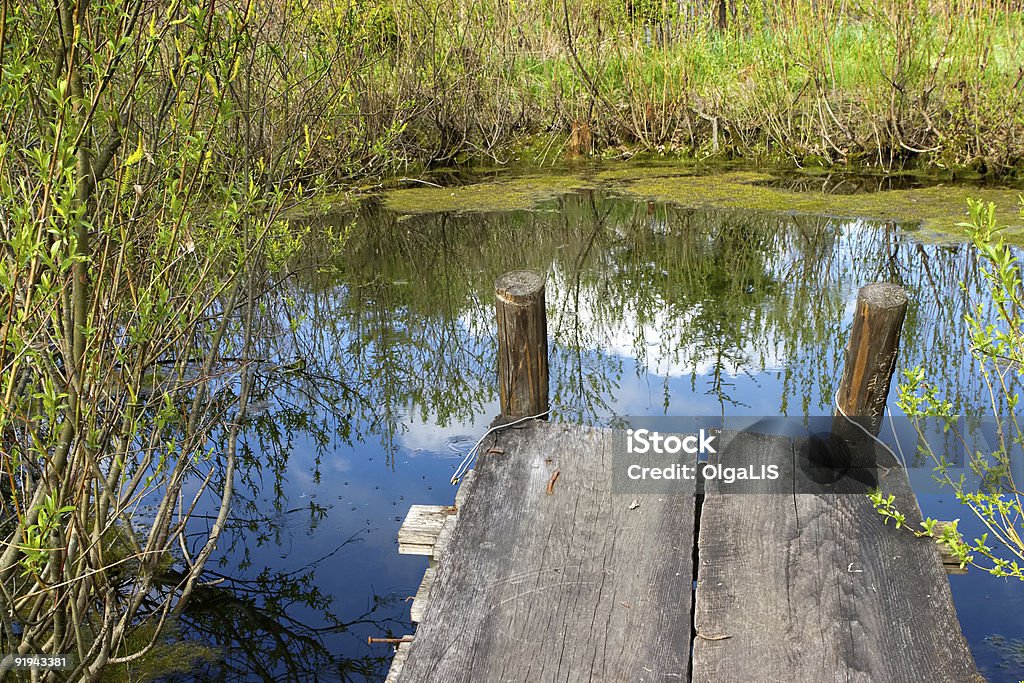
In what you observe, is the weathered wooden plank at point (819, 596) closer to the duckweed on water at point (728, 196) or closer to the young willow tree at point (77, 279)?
the young willow tree at point (77, 279)

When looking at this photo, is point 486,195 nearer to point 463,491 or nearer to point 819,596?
point 463,491

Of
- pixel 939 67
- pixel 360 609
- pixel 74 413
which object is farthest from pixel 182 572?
pixel 939 67

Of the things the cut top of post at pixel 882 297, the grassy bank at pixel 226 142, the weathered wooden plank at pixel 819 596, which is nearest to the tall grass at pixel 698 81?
the grassy bank at pixel 226 142

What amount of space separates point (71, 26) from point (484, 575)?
165 centimetres

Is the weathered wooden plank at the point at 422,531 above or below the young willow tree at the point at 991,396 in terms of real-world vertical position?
below

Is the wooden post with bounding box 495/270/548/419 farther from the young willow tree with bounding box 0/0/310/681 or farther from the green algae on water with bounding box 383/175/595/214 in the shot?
the green algae on water with bounding box 383/175/595/214

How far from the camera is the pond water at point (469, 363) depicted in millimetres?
3275

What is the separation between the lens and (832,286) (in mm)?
5922

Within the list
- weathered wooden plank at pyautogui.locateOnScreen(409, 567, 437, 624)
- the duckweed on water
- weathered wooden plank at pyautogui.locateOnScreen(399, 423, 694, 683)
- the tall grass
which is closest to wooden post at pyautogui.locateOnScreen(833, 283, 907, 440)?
weathered wooden plank at pyautogui.locateOnScreen(399, 423, 694, 683)

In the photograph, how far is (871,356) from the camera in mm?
2641

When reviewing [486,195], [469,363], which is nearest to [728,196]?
[486,195]

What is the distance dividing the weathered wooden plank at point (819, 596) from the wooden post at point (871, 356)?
192 mm

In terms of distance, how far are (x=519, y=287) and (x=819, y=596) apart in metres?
1.29

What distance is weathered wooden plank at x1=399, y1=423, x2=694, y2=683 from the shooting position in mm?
2029
